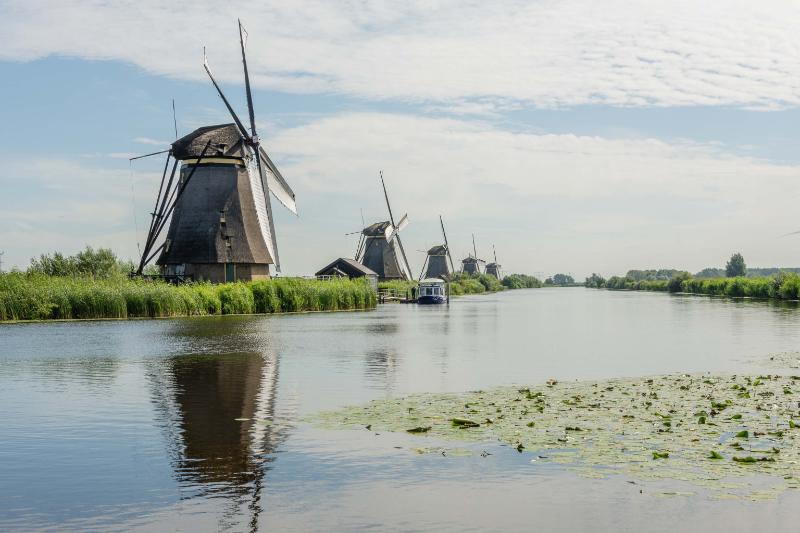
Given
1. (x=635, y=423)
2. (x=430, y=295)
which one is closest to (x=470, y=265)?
(x=430, y=295)

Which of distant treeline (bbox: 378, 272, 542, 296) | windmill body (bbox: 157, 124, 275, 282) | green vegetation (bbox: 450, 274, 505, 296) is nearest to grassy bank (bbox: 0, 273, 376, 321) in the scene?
windmill body (bbox: 157, 124, 275, 282)

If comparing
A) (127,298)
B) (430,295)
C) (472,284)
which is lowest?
(430,295)

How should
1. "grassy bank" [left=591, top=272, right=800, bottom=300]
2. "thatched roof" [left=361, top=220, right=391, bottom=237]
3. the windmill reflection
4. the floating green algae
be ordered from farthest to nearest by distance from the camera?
1. "thatched roof" [left=361, top=220, right=391, bottom=237]
2. "grassy bank" [left=591, top=272, right=800, bottom=300]
3. the floating green algae
4. the windmill reflection

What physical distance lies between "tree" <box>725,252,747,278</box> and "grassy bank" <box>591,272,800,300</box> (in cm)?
1327

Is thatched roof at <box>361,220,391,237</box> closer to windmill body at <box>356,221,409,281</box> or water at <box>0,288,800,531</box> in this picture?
windmill body at <box>356,221,409,281</box>

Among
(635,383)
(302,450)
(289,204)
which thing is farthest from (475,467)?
(289,204)

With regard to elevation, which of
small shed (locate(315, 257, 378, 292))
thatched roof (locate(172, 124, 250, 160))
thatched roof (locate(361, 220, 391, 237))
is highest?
thatched roof (locate(172, 124, 250, 160))

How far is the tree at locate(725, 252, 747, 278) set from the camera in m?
141

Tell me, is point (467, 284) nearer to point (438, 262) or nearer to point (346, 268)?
point (438, 262)

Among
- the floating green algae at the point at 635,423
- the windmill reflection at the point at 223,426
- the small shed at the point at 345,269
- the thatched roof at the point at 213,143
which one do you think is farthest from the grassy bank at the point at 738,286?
the windmill reflection at the point at 223,426

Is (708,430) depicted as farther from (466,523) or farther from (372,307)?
(372,307)

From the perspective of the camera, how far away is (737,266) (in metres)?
141

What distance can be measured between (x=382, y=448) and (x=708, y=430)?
442cm

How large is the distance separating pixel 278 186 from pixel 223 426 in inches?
1719
